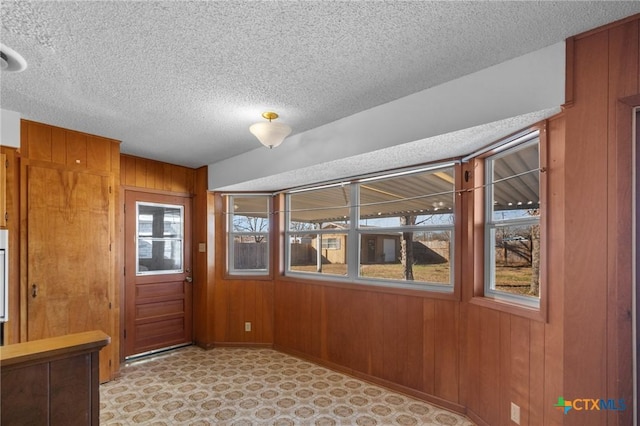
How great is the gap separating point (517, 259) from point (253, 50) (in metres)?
2.22

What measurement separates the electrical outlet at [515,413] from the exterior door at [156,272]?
393cm

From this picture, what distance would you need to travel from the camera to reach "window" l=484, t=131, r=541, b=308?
92.8 inches

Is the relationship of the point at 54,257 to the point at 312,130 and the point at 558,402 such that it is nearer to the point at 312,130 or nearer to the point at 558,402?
the point at 312,130

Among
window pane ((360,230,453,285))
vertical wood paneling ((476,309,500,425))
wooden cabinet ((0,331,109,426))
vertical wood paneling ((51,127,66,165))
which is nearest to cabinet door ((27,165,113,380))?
vertical wood paneling ((51,127,66,165))

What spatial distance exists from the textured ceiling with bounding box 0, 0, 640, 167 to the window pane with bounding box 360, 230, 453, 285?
1.34m

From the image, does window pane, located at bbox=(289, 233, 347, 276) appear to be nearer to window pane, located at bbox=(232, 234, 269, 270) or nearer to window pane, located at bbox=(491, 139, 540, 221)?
window pane, located at bbox=(232, 234, 269, 270)

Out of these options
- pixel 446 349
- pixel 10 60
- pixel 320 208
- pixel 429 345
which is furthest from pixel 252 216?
pixel 10 60

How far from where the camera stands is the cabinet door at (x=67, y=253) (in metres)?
3.12

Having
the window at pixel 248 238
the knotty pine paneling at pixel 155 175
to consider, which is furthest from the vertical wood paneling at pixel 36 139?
the window at pixel 248 238

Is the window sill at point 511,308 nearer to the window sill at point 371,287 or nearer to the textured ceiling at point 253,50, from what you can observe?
the window sill at point 371,287

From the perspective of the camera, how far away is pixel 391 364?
11.2 feet

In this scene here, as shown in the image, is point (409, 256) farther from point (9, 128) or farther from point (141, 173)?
point (9, 128)

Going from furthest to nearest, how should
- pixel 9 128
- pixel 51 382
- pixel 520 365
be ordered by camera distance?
pixel 9 128
pixel 520 365
pixel 51 382

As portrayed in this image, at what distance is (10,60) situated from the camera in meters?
2.04
